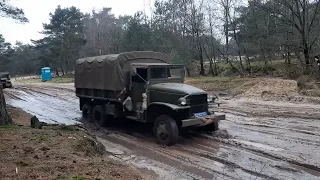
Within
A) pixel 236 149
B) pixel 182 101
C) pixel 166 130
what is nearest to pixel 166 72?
pixel 182 101

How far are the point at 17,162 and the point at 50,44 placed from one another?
5280cm

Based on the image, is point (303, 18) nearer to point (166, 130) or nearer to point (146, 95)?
point (146, 95)

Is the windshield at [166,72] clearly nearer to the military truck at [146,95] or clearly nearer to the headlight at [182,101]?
the military truck at [146,95]

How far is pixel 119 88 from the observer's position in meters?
10.9

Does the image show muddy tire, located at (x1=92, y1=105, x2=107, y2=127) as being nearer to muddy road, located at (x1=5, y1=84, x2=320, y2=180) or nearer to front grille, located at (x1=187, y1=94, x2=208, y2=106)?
muddy road, located at (x1=5, y1=84, x2=320, y2=180)

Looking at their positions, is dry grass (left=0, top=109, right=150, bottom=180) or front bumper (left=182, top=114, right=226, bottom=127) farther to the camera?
front bumper (left=182, top=114, right=226, bottom=127)

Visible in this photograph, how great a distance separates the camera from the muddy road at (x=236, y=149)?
668 cm

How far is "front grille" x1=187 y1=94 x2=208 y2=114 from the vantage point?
9.20m

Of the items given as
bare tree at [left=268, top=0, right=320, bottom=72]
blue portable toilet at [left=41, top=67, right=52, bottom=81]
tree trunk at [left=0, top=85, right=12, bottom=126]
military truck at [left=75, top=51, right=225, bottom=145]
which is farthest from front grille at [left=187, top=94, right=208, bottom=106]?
blue portable toilet at [left=41, top=67, right=52, bottom=81]

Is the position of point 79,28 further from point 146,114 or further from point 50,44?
point 146,114

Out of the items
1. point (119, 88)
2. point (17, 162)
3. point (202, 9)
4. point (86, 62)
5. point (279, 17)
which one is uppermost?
point (202, 9)

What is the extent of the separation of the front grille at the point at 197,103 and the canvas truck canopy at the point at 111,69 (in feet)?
8.57

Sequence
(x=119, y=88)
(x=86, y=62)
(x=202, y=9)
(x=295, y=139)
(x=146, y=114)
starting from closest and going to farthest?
(x=295, y=139) → (x=146, y=114) → (x=119, y=88) → (x=86, y=62) → (x=202, y=9)

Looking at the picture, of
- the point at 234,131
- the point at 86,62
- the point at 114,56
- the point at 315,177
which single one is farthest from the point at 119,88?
the point at 315,177
